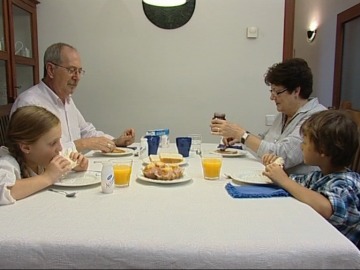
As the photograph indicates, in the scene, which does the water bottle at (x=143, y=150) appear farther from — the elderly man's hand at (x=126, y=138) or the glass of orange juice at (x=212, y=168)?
the glass of orange juice at (x=212, y=168)

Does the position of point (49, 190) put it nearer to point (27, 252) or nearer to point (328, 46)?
point (27, 252)

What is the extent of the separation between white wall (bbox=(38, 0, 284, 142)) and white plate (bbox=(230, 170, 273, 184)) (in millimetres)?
1779

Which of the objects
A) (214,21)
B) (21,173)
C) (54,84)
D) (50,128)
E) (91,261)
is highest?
(214,21)

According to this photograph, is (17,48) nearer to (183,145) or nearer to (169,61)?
(169,61)

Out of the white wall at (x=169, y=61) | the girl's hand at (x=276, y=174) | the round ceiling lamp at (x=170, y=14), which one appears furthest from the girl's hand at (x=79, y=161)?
the round ceiling lamp at (x=170, y=14)

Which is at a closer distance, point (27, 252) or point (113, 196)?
point (27, 252)

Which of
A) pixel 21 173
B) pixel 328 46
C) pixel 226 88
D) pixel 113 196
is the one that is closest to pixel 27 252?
pixel 113 196

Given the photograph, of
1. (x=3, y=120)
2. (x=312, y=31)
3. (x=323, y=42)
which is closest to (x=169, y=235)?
A: (x=3, y=120)

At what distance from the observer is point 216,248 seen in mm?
874

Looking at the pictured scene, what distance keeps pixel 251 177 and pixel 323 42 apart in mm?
4666

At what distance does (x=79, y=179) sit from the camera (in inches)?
56.4

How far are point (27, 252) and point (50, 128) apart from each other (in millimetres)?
592

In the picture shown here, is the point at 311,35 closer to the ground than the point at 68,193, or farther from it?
farther from it

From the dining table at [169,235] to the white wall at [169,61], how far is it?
2.11 metres
